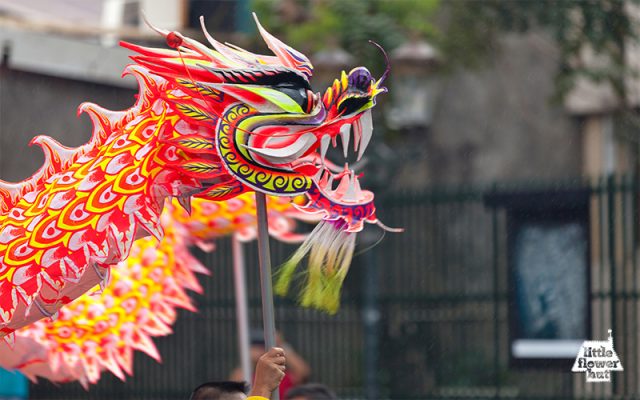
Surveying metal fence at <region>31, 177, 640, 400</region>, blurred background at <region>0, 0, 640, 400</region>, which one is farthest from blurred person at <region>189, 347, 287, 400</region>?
metal fence at <region>31, 177, 640, 400</region>

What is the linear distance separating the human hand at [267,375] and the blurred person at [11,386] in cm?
329

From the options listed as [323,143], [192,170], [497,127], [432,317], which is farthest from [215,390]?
[497,127]

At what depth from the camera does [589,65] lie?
1247 centimetres

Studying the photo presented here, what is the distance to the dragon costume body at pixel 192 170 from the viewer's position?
3.50 metres

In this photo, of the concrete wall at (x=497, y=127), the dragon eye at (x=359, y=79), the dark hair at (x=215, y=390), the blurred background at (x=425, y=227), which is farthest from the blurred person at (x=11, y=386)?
the concrete wall at (x=497, y=127)

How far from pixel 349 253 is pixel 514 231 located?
17.2 ft

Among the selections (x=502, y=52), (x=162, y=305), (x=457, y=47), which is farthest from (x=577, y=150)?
(x=162, y=305)

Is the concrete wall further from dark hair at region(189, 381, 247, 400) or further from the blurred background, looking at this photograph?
dark hair at region(189, 381, 247, 400)

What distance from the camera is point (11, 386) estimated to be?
6.32m

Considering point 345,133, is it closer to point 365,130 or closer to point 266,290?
point 365,130

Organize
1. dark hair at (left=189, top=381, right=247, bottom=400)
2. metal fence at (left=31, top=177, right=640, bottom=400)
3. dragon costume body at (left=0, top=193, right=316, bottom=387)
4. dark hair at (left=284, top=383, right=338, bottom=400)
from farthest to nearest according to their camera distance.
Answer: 1. metal fence at (left=31, top=177, right=640, bottom=400)
2. dark hair at (left=284, top=383, right=338, bottom=400)
3. dragon costume body at (left=0, top=193, right=316, bottom=387)
4. dark hair at (left=189, top=381, right=247, bottom=400)

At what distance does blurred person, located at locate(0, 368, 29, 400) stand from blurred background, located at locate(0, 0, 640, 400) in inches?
78.8

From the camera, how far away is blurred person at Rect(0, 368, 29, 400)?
20.7ft

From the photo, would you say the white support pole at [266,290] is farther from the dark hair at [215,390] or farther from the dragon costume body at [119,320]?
the dragon costume body at [119,320]
